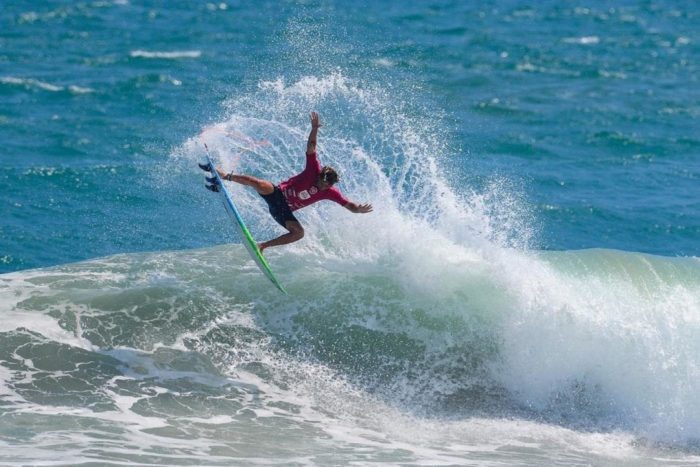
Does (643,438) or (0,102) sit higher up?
(0,102)

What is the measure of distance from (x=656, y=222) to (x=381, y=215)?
7.15m

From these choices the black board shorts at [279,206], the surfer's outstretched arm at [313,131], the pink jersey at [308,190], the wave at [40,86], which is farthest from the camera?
the wave at [40,86]

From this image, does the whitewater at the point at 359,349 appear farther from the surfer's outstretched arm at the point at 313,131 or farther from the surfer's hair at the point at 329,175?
the surfer's outstretched arm at the point at 313,131

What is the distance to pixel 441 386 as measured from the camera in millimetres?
13297

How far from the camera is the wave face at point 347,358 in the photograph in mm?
11938

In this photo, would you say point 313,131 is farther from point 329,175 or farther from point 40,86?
point 40,86

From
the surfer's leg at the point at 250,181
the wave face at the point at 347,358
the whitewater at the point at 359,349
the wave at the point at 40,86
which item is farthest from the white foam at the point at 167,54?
the surfer's leg at the point at 250,181

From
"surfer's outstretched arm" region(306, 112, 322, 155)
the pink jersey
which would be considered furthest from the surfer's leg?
"surfer's outstretched arm" region(306, 112, 322, 155)

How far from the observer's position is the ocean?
1220 cm

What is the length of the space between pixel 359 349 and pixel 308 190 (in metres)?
2.17

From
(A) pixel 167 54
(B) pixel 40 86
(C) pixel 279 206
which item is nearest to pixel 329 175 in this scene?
(C) pixel 279 206

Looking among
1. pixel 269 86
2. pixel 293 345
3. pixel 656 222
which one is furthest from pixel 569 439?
pixel 269 86

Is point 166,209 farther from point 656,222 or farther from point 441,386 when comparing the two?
point 656,222

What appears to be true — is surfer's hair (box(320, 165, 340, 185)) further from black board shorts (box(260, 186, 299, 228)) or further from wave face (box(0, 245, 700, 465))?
wave face (box(0, 245, 700, 465))
